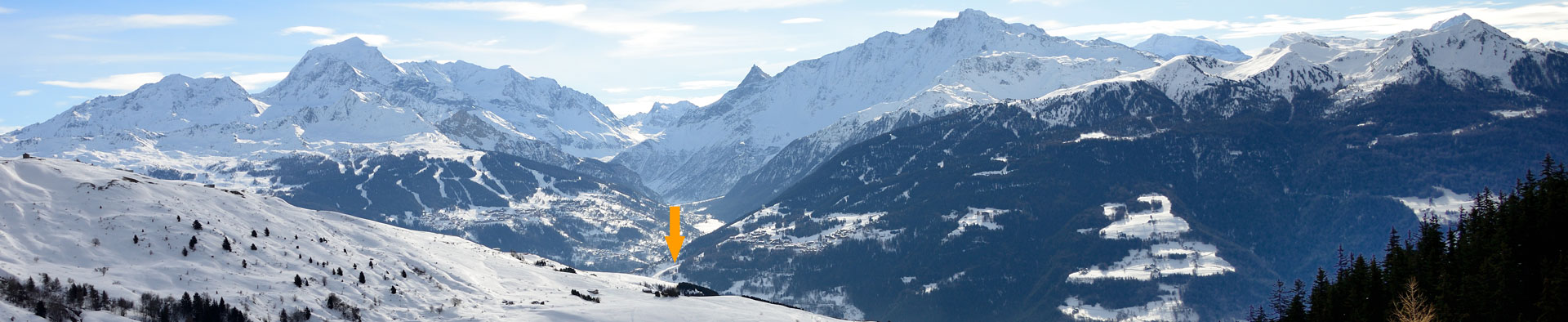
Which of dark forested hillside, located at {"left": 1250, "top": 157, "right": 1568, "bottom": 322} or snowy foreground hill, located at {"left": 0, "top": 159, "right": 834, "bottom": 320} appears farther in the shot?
snowy foreground hill, located at {"left": 0, "top": 159, "right": 834, "bottom": 320}

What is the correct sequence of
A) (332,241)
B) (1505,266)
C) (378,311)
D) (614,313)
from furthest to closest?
(332,241) → (614,313) → (378,311) → (1505,266)

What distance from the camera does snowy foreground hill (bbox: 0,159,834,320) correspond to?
397 ft

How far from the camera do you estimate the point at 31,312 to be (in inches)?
3905

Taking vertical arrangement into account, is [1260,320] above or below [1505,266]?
below

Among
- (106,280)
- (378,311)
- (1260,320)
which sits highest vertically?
(106,280)

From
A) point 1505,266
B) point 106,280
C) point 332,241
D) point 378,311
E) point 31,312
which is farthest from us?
point 332,241

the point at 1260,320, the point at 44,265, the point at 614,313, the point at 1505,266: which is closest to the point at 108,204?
the point at 44,265

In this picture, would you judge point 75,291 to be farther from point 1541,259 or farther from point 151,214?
point 1541,259

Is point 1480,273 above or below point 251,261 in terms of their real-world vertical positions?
below

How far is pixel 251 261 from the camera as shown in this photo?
439ft

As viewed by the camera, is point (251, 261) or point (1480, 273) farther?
point (251, 261)

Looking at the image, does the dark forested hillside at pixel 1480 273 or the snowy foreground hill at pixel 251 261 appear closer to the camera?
the dark forested hillside at pixel 1480 273

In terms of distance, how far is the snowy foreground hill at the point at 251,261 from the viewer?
121125mm

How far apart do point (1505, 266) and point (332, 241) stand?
140592 mm
